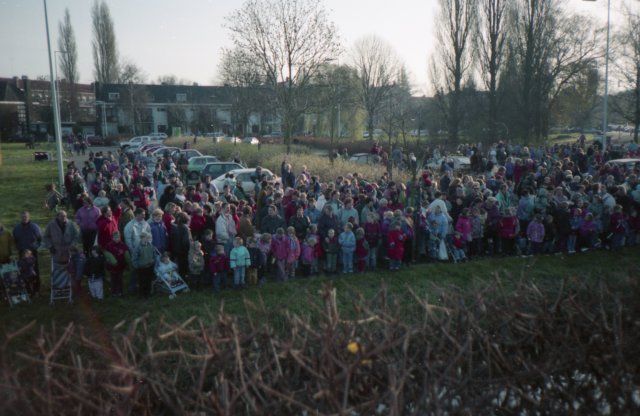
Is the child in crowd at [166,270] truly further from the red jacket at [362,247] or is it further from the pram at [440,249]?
the pram at [440,249]

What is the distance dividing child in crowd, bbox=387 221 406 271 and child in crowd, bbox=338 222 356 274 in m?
0.79

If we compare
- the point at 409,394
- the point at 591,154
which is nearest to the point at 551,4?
the point at 591,154

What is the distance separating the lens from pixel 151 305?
30.3 ft

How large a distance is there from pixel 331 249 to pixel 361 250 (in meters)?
0.68

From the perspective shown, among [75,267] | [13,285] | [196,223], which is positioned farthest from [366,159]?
[13,285]

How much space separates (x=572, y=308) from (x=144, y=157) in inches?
1057

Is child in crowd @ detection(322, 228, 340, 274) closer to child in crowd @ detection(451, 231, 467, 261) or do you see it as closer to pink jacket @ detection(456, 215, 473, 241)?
child in crowd @ detection(451, 231, 467, 261)

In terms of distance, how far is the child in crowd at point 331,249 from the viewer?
11.0 m

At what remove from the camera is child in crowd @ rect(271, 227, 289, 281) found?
10562 millimetres

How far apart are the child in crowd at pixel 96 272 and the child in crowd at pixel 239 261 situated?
238cm

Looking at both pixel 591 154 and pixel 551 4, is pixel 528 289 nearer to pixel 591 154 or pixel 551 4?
pixel 591 154

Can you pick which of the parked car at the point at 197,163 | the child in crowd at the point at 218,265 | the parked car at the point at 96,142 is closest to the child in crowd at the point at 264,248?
the child in crowd at the point at 218,265

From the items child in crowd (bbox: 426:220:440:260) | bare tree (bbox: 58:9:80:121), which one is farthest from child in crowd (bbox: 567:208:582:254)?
bare tree (bbox: 58:9:80:121)

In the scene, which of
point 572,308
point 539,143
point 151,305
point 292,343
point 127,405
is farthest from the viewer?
point 539,143
